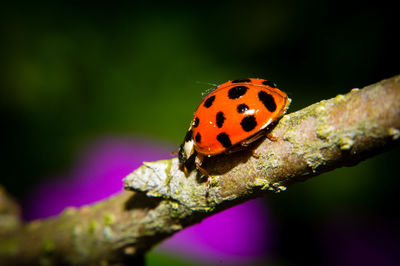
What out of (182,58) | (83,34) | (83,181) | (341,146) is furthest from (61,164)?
(341,146)

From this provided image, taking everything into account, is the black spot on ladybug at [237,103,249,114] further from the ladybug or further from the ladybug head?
the ladybug head

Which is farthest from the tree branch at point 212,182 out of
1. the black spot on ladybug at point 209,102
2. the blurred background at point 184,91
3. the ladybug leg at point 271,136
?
the blurred background at point 184,91

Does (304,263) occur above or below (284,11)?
below

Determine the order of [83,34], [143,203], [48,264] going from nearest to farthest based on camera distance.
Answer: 1. [143,203]
2. [48,264]
3. [83,34]

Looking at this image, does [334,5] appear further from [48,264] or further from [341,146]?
[48,264]

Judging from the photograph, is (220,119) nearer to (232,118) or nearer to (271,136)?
(232,118)

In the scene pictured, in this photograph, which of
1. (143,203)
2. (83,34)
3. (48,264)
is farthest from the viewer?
(83,34)

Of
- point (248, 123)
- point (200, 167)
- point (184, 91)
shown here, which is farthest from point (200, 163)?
point (184, 91)
